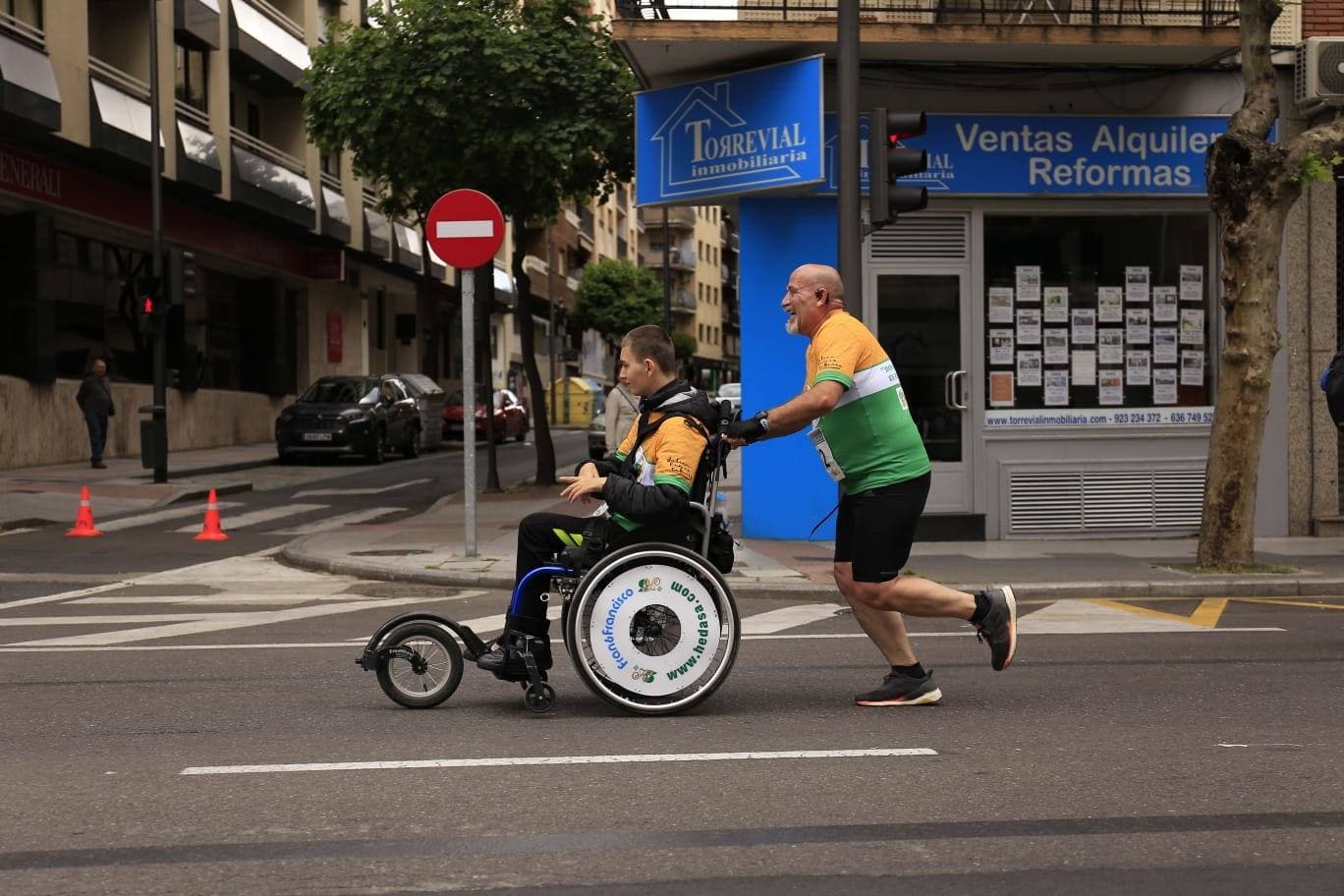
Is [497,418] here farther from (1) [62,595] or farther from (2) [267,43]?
(1) [62,595]

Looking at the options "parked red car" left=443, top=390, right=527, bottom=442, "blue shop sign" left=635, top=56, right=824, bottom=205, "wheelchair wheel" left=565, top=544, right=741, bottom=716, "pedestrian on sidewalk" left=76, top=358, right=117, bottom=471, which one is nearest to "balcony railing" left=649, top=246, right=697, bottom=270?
"parked red car" left=443, top=390, right=527, bottom=442

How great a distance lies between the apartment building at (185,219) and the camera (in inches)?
1027

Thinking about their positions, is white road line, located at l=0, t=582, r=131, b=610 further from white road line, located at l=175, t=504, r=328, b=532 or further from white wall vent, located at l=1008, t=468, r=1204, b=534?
white wall vent, located at l=1008, t=468, r=1204, b=534

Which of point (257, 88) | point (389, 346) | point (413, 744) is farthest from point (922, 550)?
point (389, 346)

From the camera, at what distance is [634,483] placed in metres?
6.21

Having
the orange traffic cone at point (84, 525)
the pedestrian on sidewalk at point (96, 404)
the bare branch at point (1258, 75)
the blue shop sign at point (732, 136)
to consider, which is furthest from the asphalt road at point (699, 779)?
the pedestrian on sidewalk at point (96, 404)

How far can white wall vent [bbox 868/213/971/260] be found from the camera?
14.9 meters

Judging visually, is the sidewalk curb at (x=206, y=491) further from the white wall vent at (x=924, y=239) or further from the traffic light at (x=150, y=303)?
the white wall vent at (x=924, y=239)

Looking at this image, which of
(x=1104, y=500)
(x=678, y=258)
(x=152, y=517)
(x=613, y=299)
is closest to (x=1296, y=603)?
(x=1104, y=500)

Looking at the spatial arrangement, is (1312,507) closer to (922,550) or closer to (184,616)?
(922,550)

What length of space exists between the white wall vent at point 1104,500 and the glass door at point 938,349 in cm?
54

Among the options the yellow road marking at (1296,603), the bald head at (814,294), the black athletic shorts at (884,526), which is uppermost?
the bald head at (814,294)

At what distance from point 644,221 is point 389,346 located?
53289 millimetres

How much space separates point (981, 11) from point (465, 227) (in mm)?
4987
